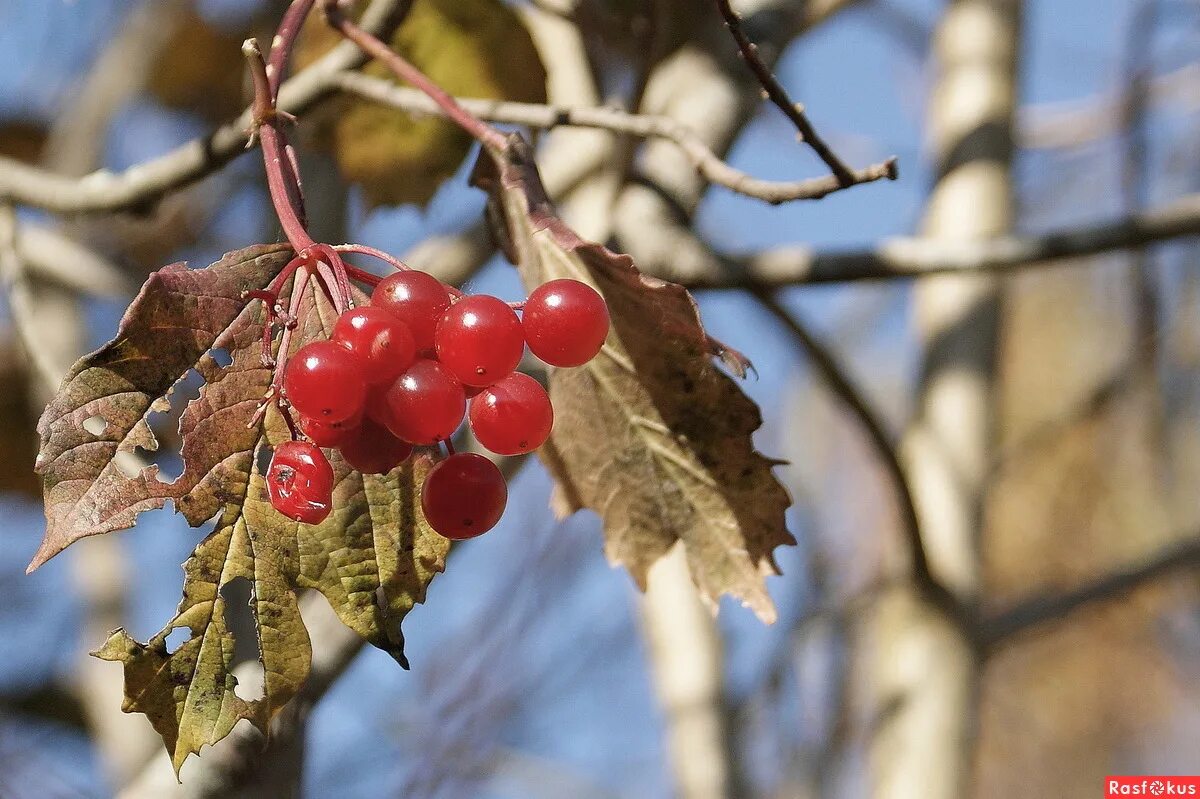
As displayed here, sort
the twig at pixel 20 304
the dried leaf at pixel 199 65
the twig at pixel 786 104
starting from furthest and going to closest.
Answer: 1. the dried leaf at pixel 199 65
2. the twig at pixel 20 304
3. the twig at pixel 786 104

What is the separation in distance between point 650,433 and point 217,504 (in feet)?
1.37

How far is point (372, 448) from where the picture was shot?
0.79 meters

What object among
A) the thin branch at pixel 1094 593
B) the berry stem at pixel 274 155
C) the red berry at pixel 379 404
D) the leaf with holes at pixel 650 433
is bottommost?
A: the thin branch at pixel 1094 593

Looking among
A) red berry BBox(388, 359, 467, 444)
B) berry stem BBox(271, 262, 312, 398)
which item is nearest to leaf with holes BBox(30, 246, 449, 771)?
berry stem BBox(271, 262, 312, 398)

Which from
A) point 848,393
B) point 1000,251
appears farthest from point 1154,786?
point 1000,251

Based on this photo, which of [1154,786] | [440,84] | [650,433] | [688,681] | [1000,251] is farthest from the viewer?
[688,681]

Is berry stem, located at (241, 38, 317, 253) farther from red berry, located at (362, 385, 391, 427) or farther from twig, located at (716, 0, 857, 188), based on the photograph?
twig, located at (716, 0, 857, 188)

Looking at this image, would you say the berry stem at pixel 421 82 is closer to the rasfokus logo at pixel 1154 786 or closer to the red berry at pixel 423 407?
the red berry at pixel 423 407

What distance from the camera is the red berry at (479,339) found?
28.5 inches

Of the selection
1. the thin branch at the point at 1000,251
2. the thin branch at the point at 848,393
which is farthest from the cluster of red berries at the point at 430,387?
the thin branch at the point at 848,393

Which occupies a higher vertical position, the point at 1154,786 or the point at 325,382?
the point at 325,382

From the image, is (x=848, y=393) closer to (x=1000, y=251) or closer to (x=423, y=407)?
(x=1000, y=251)

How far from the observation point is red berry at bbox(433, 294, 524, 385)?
0.72 m

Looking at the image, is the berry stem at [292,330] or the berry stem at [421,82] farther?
the berry stem at [421,82]
